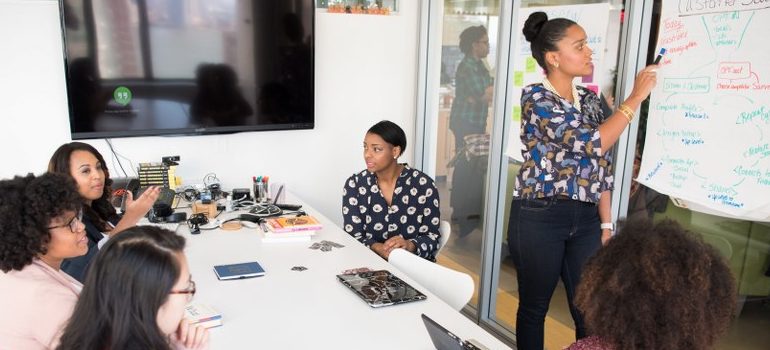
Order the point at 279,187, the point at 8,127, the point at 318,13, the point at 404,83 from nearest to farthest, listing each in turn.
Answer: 1. the point at 8,127
2. the point at 279,187
3. the point at 318,13
4. the point at 404,83

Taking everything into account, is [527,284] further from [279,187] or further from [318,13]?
[318,13]

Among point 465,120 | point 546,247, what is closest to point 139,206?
point 546,247

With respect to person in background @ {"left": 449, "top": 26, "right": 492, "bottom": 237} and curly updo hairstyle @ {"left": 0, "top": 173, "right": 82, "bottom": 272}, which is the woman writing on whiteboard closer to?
person in background @ {"left": 449, "top": 26, "right": 492, "bottom": 237}

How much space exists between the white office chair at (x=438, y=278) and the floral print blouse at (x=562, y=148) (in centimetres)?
44

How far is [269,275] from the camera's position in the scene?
2.09m

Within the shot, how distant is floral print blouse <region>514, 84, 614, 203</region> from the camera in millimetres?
2055

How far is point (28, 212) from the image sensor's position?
56.2 inches

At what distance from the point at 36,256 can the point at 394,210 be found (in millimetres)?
1610

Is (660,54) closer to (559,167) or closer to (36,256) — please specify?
(559,167)

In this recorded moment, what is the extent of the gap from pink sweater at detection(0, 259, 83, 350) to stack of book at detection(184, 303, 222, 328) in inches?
14.3

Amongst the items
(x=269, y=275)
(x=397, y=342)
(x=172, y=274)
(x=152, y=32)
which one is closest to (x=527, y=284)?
(x=397, y=342)

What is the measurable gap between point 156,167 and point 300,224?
1.08 meters

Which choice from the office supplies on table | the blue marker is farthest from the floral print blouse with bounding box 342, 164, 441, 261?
the blue marker

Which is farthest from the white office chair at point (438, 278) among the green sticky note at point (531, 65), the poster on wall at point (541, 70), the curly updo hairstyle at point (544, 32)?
the green sticky note at point (531, 65)
